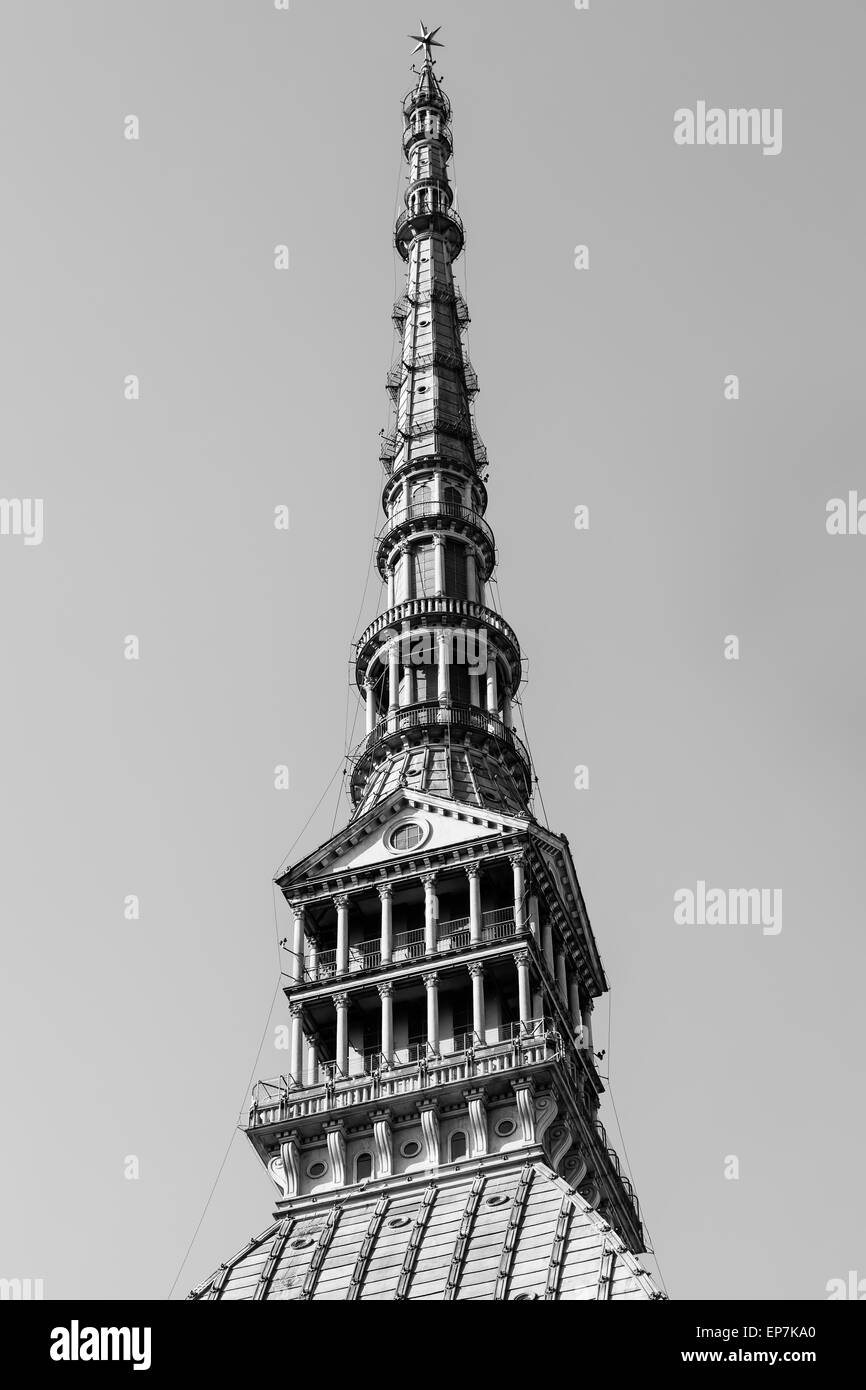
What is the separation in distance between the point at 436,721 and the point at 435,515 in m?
15.8

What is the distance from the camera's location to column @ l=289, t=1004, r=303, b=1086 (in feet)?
322

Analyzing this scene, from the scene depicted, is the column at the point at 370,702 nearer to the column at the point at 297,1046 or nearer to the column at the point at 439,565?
the column at the point at 439,565

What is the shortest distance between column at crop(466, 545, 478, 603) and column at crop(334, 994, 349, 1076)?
93.4ft

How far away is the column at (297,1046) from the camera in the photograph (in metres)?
98.0

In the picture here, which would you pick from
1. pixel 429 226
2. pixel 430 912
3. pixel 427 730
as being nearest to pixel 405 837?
pixel 430 912

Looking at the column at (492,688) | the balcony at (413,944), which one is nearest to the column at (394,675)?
the column at (492,688)

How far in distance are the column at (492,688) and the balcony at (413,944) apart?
15836mm

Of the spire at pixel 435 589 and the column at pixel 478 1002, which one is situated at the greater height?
the spire at pixel 435 589

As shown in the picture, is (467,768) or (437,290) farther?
(437,290)
